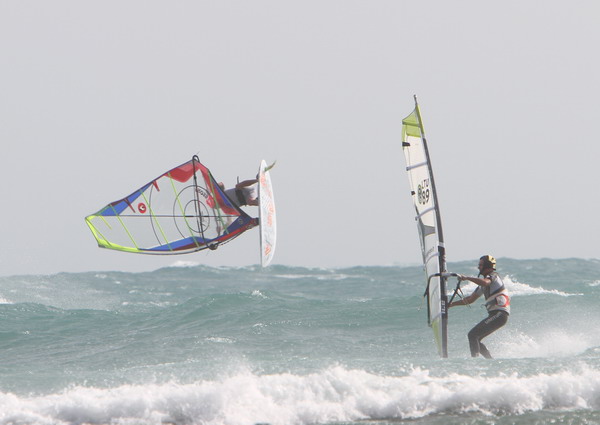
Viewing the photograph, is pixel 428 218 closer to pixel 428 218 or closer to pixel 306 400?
pixel 428 218

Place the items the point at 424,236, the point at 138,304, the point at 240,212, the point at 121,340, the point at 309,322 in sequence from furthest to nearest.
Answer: the point at 138,304 → the point at 309,322 → the point at 121,340 → the point at 240,212 → the point at 424,236

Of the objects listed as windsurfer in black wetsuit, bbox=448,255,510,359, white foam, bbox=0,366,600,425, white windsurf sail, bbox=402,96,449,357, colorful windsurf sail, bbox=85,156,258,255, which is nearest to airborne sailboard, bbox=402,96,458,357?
white windsurf sail, bbox=402,96,449,357

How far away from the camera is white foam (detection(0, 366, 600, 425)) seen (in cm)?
655

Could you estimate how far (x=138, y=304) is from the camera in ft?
56.7

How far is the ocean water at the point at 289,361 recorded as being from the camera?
6613mm

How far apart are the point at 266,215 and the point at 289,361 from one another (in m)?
1.79

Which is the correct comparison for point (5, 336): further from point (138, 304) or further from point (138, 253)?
point (138, 304)

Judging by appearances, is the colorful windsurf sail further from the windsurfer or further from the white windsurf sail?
the white windsurf sail

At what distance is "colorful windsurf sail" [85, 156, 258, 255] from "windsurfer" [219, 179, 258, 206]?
0.32m

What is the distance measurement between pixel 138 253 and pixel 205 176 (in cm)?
124

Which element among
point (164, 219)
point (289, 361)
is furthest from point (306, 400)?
point (164, 219)

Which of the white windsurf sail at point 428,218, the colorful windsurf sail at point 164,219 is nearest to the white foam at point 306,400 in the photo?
the white windsurf sail at point 428,218

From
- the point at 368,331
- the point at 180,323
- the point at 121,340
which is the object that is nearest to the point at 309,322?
the point at 368,331

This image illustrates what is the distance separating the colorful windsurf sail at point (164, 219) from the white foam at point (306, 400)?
9.93ft
